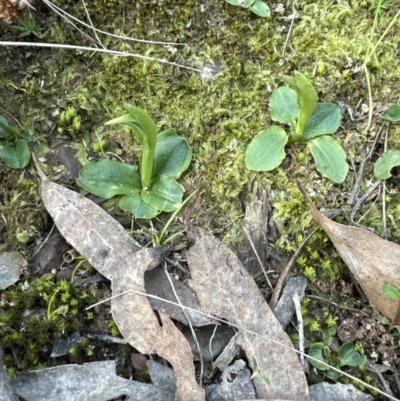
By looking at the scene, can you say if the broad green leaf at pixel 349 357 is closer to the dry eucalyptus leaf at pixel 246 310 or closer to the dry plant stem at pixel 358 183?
the dry eucalyptus leaf at pixel 246 310

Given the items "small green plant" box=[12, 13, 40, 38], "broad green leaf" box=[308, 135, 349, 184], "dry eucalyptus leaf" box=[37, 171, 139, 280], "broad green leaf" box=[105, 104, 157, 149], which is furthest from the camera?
"small green plant" box=[12, 13, 40, 38]

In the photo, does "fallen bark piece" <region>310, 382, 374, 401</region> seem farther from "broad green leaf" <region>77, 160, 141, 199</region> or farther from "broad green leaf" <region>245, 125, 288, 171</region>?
"broad green leaf" <region>77, 160, 141, 199</region>

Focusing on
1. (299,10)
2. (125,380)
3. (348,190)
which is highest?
(299,10)

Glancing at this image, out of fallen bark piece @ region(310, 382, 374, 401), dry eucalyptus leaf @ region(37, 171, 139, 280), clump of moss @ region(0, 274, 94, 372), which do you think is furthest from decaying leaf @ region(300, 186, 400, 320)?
clump of moss @ region(0, 274, 94, 372)

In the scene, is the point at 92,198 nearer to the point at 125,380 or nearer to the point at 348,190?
the point at 125,380

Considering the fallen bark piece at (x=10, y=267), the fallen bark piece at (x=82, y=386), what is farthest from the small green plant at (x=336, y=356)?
the fallen bark piece at (x=10, y=267)

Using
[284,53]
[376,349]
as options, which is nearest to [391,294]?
[376,349]
